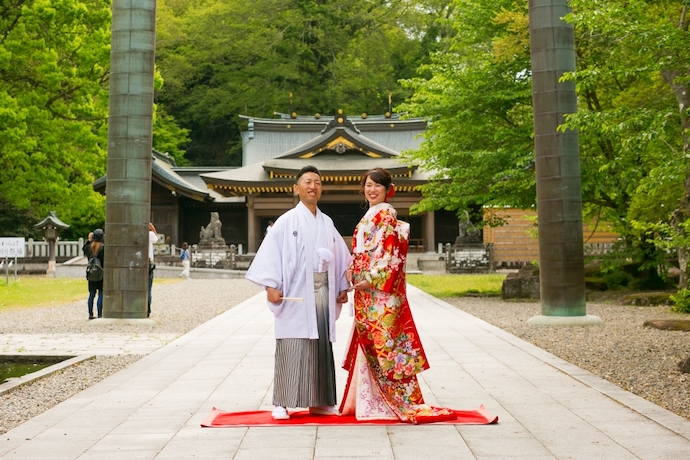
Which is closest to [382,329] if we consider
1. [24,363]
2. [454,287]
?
[24,363]

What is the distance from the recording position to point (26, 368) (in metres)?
7.88

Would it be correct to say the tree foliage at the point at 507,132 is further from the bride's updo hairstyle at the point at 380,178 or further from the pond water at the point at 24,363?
the pond water at the point at 24,363

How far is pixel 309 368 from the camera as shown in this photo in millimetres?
5133

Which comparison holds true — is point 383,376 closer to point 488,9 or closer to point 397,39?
point 488,9

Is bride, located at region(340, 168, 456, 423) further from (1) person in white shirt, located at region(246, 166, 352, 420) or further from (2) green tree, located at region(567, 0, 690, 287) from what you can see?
(2) green tree, located at region(567, 0, 690, 287)

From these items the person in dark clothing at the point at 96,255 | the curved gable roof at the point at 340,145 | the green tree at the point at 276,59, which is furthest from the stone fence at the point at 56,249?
the person in dark clothing at the point at 96,255

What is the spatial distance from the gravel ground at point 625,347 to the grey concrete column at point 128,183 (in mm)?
5513

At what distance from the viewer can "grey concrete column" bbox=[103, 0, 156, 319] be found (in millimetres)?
11703

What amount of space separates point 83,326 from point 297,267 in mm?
7379

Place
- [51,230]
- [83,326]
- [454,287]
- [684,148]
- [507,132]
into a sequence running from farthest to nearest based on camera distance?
[51,230], [454,287], [507,132], [83,326], [684,148]

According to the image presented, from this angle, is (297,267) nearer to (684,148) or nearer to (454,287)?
(684,148)

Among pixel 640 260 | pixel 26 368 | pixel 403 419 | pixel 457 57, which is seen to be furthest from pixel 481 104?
pixel 403 419

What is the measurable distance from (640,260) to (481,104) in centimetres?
458

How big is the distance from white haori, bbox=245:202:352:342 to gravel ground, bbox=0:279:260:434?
6.22 ft
